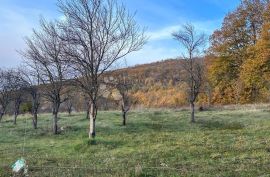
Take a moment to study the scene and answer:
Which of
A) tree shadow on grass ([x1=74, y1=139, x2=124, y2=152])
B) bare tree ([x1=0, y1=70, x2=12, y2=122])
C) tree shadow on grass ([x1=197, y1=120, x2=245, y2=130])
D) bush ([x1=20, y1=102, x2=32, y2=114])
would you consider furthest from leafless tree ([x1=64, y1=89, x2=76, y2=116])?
tree shadow on grass ([x1=74, y1=139, x2=124, y2=152])

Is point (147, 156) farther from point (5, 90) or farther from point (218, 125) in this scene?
point (5, 90)

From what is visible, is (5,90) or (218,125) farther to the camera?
(5,90)

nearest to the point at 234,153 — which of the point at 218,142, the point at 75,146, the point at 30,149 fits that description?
the point at 218,142

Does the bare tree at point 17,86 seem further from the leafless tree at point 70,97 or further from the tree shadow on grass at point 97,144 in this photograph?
the tree shadow on grass at point 97,144

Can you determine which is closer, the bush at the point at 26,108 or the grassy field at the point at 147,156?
the grassy field at the point at 147,156

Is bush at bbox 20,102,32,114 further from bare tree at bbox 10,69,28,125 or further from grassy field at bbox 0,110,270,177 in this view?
grassy field at bbox 0,110,270,177

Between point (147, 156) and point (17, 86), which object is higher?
point (17, 86)

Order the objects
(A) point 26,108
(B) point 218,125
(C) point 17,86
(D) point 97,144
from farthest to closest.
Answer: (A) point 26,108, (C) point 17,86, (B) point 218,125, (D) point 97,144

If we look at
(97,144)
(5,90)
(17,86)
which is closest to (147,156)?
(97,144)

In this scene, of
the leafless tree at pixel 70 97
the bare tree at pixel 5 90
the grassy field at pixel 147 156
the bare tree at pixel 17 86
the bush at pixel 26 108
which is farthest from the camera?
the bush at pixel 26 108

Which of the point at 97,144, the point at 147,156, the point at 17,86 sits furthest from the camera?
the point at 17,86

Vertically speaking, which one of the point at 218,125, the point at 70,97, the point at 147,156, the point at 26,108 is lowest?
the point at 147,156

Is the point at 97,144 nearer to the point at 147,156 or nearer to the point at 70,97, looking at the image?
the point at 147,156

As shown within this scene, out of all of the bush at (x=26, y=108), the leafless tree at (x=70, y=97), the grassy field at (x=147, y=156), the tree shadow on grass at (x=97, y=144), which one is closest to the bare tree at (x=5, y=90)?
the leafless tree at (x=70, y=97)
